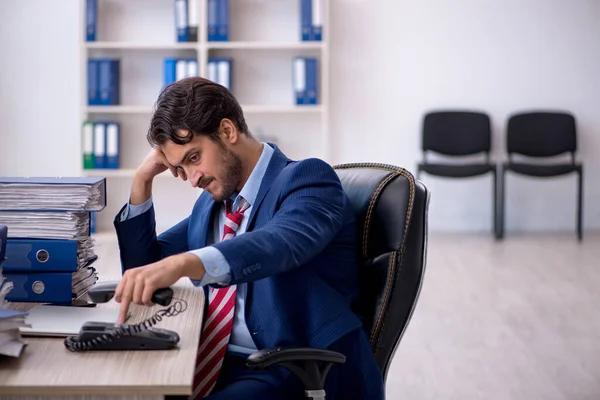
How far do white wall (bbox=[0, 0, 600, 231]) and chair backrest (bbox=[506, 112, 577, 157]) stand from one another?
0.21 m

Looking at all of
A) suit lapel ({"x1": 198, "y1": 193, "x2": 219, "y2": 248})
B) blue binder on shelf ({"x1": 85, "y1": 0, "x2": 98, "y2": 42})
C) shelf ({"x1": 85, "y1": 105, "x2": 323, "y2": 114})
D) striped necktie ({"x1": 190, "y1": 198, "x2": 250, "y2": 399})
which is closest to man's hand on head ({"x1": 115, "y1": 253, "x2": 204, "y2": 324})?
striped necktie ({"x1": 190, "y1": 198, "x2": 250, "y2": 399})

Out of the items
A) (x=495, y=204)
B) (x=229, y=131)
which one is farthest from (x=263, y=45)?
(x=229, y=131)

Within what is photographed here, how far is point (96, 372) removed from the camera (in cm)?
119

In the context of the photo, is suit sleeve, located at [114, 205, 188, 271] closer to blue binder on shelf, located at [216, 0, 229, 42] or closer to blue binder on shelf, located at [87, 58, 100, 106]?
blue binder on shelf, located at [216, 0, 229, 42]

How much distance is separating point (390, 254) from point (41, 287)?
2.33 ft

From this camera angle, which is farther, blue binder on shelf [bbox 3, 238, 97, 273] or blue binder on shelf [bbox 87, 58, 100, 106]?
blue binder on shelf [bbox 87, 58, 100, 106]

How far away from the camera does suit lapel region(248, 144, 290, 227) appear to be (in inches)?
69.6

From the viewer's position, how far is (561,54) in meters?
6.79

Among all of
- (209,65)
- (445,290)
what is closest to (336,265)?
(445,290)

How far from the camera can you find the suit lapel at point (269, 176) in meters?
1.77

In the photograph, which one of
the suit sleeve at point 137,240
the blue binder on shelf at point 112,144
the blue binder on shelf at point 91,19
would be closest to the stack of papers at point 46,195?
the suit sleeve at point 137,240

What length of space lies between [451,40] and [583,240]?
189 centimetres

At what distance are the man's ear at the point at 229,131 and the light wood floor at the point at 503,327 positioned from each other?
63.1 inches

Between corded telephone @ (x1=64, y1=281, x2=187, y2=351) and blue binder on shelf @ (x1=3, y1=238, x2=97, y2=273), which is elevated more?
blue binder on shelf @ (x1=3, y1=238, x2=97, y2=273)
